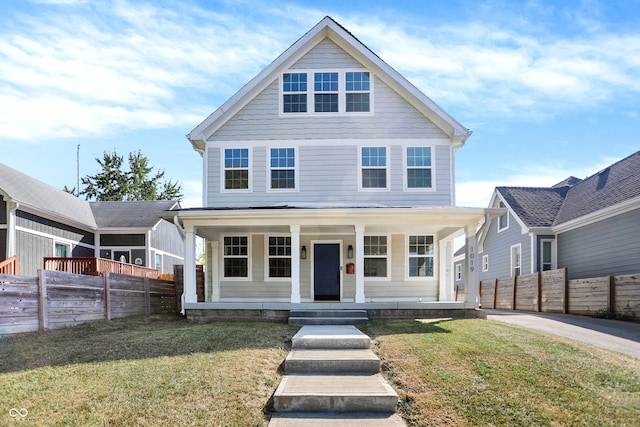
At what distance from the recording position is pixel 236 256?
14672 millimetres

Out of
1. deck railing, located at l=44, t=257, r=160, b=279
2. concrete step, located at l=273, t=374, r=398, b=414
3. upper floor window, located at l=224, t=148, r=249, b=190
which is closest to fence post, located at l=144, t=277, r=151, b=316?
deck railing, located at l=44, t=257, r=160, b=279

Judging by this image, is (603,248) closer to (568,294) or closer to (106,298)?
(568,294)

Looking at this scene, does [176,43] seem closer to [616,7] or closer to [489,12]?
[489,12]

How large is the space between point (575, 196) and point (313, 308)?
43.4 ft

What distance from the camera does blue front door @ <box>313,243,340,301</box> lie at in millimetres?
14664

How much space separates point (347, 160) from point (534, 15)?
19.5ft

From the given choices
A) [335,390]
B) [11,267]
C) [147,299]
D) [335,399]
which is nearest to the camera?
[335,399]

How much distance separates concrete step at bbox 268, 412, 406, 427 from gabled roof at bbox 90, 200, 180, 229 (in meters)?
17.0

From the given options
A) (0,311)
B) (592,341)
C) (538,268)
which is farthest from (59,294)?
(538,268)

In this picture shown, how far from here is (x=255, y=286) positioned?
47.9ft

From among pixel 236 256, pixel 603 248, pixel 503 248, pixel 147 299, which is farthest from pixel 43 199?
pixel 603 248

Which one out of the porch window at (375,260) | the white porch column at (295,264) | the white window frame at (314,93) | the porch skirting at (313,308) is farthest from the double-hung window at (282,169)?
the porch skirting at (313,308)

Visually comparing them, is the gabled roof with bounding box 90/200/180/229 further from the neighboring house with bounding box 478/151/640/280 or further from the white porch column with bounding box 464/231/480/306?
the neighboring house with bounding box 478/151/640/280

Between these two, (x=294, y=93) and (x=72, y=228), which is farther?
(x=72, y=228)
